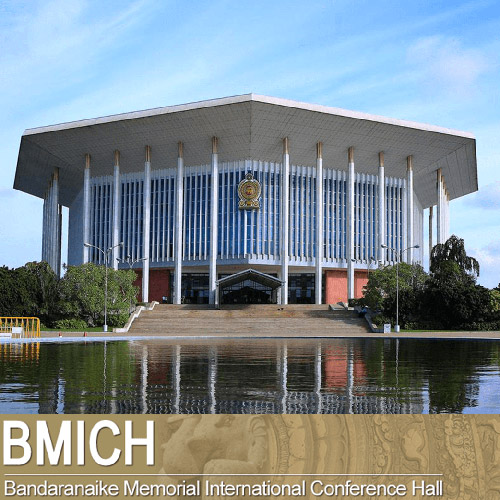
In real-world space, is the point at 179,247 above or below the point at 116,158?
below

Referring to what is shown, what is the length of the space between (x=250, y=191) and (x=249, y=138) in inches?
251

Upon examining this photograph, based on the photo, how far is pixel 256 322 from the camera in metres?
53.0

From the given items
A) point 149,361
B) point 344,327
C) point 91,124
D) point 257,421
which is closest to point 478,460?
point 257,421

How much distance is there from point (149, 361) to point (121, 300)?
118 ft

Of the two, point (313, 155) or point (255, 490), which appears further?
point (313, 155)

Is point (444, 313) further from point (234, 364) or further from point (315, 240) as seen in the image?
point (234, 364)

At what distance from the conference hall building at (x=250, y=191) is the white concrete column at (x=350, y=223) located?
0.12 meters

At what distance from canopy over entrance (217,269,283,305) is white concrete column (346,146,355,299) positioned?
7245mm

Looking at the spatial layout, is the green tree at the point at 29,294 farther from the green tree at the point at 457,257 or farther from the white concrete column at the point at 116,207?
the green tree at the point at 457,257

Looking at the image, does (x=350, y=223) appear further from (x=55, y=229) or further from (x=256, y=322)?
(x=55, y=229)

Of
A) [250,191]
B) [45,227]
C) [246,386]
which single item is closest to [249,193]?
[250,191]

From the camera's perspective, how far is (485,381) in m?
14.3

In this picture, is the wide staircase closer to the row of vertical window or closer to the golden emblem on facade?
the row of vertical window

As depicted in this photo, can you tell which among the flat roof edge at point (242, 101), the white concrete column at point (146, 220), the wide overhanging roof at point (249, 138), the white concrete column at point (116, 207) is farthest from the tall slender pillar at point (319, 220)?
the white concrete column at point (116, 207)
